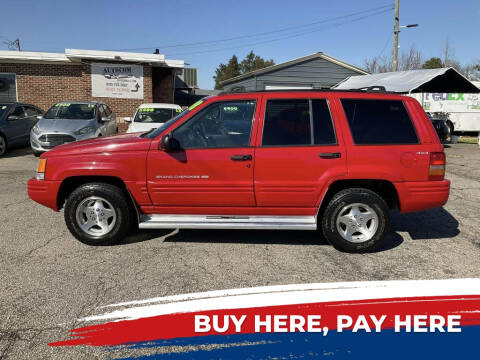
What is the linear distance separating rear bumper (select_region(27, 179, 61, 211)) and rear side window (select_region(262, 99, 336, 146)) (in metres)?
2.45

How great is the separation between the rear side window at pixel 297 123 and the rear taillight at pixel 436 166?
3.55ft

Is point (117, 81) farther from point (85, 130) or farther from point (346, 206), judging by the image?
point (346, 206)

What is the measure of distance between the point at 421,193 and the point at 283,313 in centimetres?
217

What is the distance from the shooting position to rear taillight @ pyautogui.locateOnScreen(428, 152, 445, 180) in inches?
161

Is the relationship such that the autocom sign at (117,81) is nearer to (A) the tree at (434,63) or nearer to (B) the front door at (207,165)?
(B) the front door at (207,165)

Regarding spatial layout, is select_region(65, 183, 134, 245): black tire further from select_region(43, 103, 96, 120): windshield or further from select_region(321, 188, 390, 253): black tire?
select_region(43, 103, 96, 120): windshield

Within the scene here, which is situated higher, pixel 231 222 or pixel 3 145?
pixel 3 145

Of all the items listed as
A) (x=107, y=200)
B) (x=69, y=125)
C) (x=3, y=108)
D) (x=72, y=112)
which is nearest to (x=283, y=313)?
(x=107, y=200)

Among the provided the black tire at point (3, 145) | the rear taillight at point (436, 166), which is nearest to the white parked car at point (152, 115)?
the black tire at point (3, 145)

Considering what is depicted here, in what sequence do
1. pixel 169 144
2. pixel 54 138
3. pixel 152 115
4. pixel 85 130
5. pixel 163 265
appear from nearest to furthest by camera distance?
pixel 163 265, pixel 169 144, pixel 54 138, pixel 85 130, pixel 152 115

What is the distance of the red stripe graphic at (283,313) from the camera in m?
2.75

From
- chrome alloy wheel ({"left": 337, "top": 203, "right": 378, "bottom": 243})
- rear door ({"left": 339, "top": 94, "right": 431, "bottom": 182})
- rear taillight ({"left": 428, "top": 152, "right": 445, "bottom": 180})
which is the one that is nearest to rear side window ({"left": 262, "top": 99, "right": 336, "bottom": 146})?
rear door ({"left": 339, "top": 94, "right": 431, "bottom": 182})

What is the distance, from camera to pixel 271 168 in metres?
4.09

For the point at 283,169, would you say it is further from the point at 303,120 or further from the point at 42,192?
the point at 42,192
